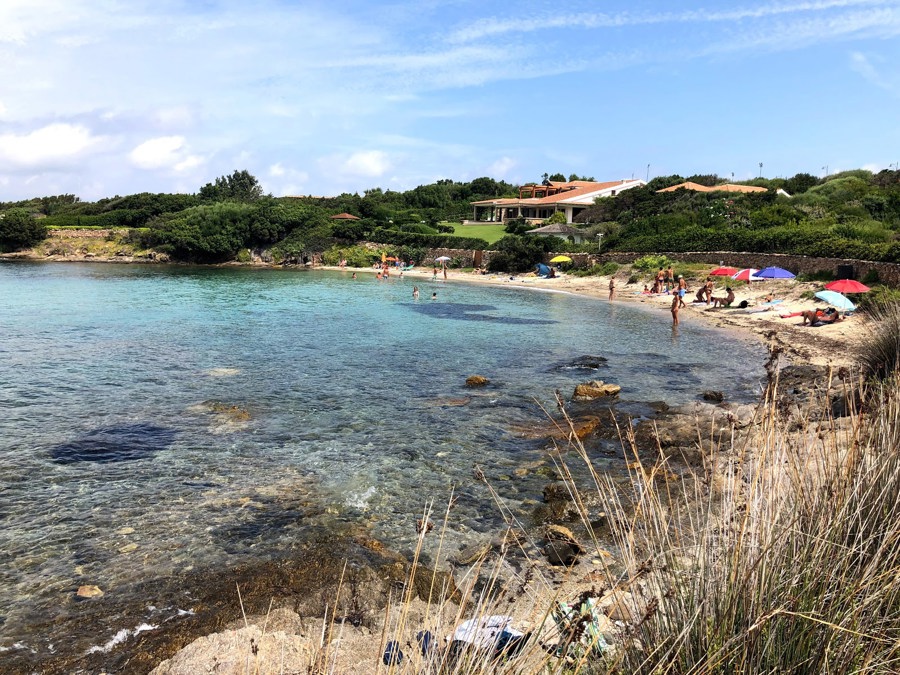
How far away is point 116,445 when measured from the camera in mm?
12945

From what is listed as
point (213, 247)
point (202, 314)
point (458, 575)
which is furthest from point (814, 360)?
point (213, 247)

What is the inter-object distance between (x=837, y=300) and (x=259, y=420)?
82.9 feet

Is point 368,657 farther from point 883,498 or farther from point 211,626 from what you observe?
point 883,498

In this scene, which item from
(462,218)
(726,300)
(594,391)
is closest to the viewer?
(594,391)

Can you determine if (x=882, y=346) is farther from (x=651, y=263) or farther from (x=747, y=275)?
(x=651, y=263)

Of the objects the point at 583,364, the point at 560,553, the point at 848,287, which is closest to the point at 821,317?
the point at 848,287

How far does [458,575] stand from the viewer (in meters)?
7.86

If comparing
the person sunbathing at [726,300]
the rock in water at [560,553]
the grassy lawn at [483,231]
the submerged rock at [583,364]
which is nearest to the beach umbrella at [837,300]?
the person sunbathing at [726,300]

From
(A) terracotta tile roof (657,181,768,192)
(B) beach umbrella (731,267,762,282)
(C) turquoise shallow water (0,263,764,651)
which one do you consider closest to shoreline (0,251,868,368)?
(B) beach umbrella (731,267,762,282)

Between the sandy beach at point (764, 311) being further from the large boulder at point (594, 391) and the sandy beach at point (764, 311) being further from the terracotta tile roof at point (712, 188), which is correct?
the terracotta tile roof at point (712, 188)

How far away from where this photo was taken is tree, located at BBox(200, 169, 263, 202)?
11244 centimetres

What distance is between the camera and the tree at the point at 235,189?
112438 millimetres

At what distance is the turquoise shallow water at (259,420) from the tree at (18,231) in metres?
63.1

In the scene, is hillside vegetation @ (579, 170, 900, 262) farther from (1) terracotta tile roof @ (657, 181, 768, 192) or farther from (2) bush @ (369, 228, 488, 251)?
(2) bush @ (369, 228, 488, 251)
